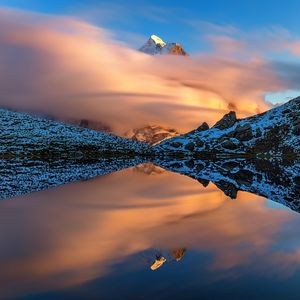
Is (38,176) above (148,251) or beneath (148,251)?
above

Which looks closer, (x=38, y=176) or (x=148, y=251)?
(x=148, y=251)

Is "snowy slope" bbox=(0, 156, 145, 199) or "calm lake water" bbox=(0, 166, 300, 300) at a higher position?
"snowy slope" bbox=(0, 156, 145, 199)

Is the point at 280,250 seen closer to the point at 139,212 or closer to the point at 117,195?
the point at 139,212

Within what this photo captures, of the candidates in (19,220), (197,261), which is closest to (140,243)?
(197,261)

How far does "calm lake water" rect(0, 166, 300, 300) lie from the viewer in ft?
51.1

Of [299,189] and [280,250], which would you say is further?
[299,189]

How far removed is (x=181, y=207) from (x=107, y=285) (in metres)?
23.3

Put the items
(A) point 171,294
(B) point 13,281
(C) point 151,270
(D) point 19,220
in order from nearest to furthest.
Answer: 1. (A) point 171,294
2. (B) point 13,281
3. (C) point 151,270
4. (D) point 19,220

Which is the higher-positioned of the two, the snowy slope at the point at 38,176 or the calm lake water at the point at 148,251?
the snowy slope at the point at 38,176

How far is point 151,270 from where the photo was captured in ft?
57.6

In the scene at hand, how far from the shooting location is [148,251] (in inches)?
821

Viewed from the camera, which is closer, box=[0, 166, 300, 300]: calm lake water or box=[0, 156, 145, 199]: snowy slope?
box=[0, 166, 300, 300]: calm lake water

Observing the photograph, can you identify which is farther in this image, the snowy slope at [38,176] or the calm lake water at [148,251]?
the snowy slope at [38,176]

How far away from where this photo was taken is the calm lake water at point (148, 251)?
15.6 metres
